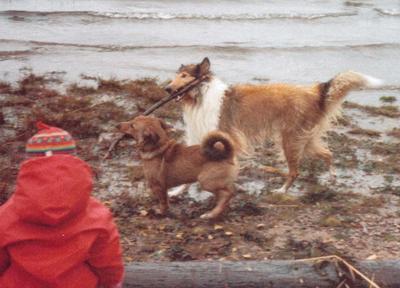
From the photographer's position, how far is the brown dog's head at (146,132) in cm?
621

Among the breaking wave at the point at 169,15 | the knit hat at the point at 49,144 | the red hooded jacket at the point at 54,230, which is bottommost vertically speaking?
the breaking wave at the point at 169,15

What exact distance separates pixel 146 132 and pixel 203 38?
11.6 m

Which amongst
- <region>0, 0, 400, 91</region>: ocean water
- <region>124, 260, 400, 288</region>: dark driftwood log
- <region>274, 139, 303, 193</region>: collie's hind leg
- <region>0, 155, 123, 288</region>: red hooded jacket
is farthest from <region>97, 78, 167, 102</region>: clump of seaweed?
<region>0, 155, 123, 288</region>: red hooded jacket

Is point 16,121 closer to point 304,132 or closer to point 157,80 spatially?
point 157,80

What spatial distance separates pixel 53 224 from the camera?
123 inches

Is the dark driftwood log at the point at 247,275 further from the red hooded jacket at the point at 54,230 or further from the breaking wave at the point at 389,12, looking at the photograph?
the breaking wave at the point at 389,12

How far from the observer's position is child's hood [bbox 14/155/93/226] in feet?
9.96

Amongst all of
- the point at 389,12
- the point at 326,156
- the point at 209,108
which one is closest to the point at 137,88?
the point at 209,108

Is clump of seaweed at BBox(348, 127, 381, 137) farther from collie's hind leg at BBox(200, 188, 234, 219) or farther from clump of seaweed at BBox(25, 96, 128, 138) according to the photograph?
collie's hind leg at BBox(200, 188, 234, 219)

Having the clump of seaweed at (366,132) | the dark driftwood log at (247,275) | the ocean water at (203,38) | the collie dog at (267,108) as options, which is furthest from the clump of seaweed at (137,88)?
the dark driftwood log at (247,275)

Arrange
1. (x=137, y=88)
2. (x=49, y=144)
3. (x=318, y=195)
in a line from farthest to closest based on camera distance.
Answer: (x=137, y=88) < (x=318, y=195) < (x=49, y=144)

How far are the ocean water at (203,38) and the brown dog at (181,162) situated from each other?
18.4ft

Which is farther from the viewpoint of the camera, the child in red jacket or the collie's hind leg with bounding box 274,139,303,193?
the collie's hind leg with bounding box 274,139,303,193

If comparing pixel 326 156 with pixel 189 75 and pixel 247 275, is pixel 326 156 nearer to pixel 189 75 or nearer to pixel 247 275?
pixel 189 75
